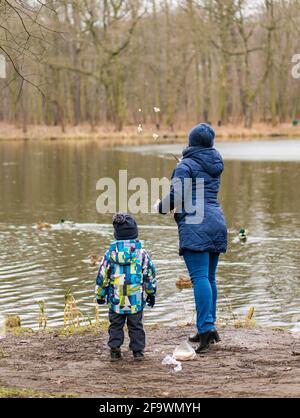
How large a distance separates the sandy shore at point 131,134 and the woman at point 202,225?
150 ft

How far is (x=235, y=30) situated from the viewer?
205 feet

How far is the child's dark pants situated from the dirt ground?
14cm

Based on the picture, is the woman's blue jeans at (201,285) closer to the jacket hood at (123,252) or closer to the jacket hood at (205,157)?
the jacket hood at (123,252)

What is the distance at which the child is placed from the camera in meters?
7.17

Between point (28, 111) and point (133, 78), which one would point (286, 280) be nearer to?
point (133, 78)

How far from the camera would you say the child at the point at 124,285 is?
23.5 ft

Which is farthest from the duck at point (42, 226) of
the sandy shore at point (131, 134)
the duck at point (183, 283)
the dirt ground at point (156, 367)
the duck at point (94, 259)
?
the sandy shore at point (131, 134)

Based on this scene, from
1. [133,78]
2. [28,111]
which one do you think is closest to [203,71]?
[133,78]

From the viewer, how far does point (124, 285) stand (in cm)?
718

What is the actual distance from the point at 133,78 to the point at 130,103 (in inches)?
145

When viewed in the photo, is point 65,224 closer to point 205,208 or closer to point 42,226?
point 42,226

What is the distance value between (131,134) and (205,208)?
169 ft
